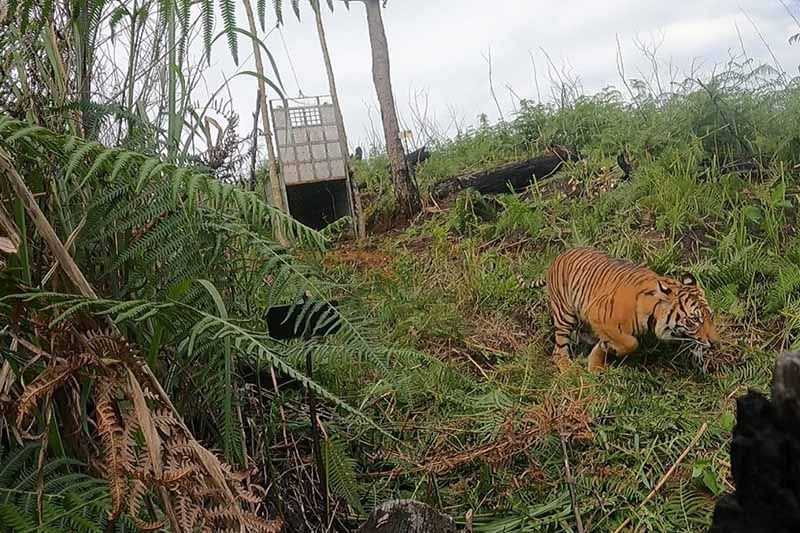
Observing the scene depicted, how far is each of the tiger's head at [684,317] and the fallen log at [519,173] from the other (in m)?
2.03

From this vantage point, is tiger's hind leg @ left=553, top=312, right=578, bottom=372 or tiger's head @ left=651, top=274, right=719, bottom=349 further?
tiger's hind leg @ left=553, top=312, right=578, bottom=372

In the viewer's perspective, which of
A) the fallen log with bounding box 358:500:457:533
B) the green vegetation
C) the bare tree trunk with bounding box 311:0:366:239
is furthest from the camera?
the bare tree trunk with bounding box 311:0:366:239

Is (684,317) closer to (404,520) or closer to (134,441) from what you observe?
(404,520)

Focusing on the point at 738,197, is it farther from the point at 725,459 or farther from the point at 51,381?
the point at 51,381

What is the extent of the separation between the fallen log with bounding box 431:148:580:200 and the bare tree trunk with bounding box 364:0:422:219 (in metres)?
0.37

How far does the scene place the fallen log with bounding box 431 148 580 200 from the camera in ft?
14.4

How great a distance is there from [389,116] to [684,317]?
301 centimetres

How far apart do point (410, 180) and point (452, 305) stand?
1.96 m

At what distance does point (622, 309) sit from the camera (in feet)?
7.94

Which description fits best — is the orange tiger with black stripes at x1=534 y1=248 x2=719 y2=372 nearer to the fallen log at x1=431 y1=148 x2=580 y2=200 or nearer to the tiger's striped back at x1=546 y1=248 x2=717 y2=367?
the tiger's striped back at x1=546 y1=248 x2=717 y2=367

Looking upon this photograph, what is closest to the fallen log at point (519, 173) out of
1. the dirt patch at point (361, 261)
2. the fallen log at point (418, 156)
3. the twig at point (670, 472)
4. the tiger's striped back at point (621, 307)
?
the fallen log at point (418, 156)

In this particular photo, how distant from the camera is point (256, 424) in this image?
149 centimetres

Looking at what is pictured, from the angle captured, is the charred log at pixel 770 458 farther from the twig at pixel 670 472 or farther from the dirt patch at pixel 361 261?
the dirt patch at pixel 361 261

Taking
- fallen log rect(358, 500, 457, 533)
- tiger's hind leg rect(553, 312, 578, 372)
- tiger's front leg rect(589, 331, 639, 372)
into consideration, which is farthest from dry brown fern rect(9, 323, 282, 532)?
tiger's hind leg rect(553, 312, 578, 372)
